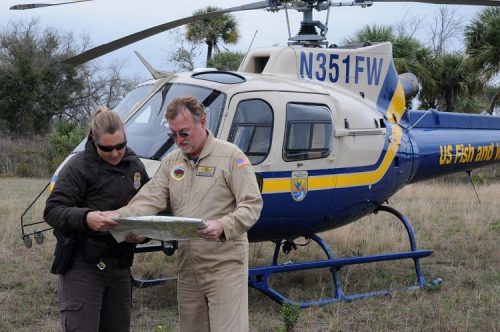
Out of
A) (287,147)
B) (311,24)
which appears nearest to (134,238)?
(287,147)

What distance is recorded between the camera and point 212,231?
3.19 m

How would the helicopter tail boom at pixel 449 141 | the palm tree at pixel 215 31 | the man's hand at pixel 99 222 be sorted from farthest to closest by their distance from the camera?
the palm tree at pixel 215 31
the helicopter tail boom at pixel 449 141
the man's hand at pixel 99 222

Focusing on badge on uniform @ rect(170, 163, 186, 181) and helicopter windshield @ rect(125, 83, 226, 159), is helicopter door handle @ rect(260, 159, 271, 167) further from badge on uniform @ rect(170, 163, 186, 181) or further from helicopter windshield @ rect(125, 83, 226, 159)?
badge on uniform @ rect(170, 163, 186, 181)

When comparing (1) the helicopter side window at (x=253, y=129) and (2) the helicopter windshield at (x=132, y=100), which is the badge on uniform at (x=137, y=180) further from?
(2) the helicopter windshield at (x=132, y=100)

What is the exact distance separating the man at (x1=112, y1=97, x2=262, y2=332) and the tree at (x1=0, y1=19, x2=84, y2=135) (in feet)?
100.0

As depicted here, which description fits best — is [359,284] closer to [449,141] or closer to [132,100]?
[449,141]

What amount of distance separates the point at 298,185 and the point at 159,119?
4.64 ft

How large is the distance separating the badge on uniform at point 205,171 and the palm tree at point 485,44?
60.1 ft

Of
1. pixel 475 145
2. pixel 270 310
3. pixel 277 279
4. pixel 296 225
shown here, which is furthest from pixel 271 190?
pixel 475 145

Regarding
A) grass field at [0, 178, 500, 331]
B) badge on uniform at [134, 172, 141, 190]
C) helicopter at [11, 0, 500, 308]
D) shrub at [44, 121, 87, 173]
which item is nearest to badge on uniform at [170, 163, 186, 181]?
badge on uniform at [134, 172, 141, 190]

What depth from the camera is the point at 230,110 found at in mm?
5785

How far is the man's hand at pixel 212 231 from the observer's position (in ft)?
10.4

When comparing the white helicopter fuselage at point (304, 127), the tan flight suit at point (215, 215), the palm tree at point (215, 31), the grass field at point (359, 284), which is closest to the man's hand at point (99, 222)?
the tan flight suit at point (215, 215)

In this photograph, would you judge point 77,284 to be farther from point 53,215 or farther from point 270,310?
point 270,310
